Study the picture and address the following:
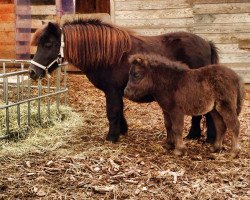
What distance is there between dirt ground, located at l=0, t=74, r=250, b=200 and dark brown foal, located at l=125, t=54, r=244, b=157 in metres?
0.40

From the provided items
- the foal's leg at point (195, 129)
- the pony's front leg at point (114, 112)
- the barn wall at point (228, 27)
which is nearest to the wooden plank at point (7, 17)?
the barn wall at point (228, 27)

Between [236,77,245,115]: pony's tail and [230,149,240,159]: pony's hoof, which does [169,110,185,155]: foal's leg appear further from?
[236,77,245,115]: pony's tail

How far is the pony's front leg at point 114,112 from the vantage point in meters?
5.81

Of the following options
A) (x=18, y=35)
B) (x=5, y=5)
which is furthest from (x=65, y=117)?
(x=5, y=5)

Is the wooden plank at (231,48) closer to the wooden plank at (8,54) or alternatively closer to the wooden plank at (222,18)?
the wooden plank at (222,18)

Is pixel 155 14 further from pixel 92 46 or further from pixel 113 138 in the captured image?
pixel 113 138

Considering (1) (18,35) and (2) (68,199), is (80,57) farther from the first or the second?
(1) (18,35)

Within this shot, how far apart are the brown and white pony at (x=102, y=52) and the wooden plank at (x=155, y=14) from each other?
4.28m

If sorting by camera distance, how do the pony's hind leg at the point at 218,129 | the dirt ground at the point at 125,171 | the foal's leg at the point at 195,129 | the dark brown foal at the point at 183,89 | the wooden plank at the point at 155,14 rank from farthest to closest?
the wooden plank at the point at 155,14 → the foal's leg at the point at 195,129 → the pony's hind leg at the point at 218,129 → the dark brown foal at the point at 183,89 → the dirt ground at the point at 125,171

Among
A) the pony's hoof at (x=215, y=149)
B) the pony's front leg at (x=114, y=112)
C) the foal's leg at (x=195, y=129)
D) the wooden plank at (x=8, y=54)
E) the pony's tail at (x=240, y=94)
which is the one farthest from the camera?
the wooden plank at (x=8, y=54)

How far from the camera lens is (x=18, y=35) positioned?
11.2 m

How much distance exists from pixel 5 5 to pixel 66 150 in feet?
23.7

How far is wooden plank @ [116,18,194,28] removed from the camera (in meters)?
10.1

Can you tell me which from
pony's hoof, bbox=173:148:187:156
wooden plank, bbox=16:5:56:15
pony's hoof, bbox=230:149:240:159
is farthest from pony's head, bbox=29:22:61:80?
wooden plank, bbox=16:5:56:15
